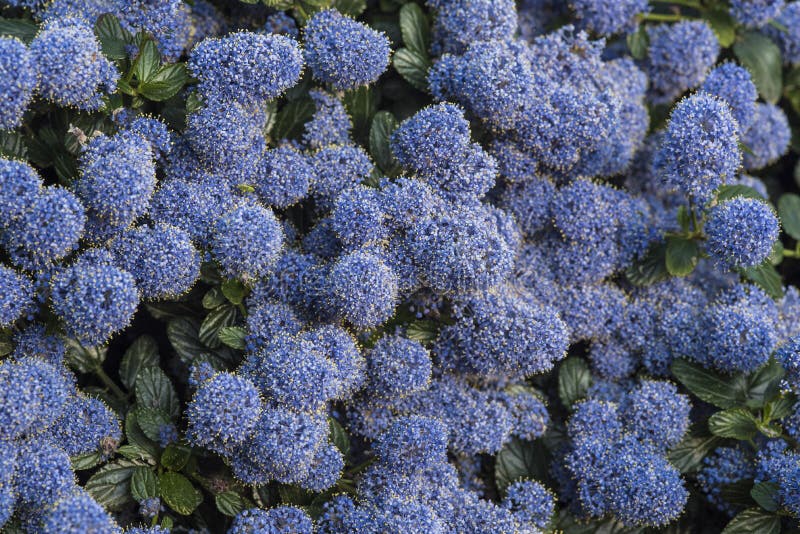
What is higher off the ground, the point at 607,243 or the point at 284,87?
the point at 284,87

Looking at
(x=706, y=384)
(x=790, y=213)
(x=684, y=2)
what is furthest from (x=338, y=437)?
(x=684, y=2)

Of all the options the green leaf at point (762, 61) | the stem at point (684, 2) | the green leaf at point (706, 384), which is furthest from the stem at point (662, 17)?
the green leaf at point (706, 384)

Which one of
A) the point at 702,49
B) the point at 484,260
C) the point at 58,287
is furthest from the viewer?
the point at 702,49

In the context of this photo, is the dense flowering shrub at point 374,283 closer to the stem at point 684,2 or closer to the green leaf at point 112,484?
the green leaf at point 112,484

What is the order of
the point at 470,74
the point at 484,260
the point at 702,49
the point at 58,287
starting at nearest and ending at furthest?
1. the point at 58,287
2. the point at 484,260
3. the point at 470,74
4. the point at 702,49

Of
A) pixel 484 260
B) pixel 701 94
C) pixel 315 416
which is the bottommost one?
pixel 315 416

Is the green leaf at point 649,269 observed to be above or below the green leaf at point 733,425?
above

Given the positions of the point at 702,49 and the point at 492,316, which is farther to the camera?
the point at 702,49

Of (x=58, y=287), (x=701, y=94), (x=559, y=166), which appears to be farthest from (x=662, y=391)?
(x=58, y=287)

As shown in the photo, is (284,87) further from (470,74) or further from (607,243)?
(607,243)
